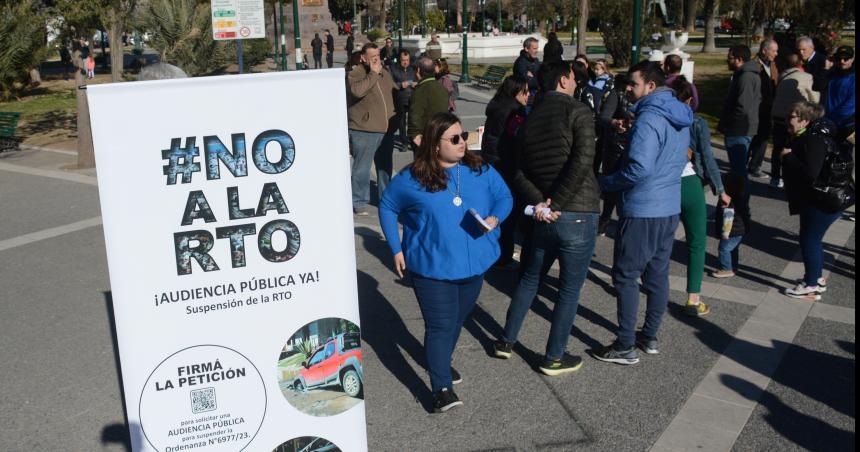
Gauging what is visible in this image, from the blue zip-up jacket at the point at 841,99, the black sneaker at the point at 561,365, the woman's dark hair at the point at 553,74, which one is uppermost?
the woman's dark hair at the point at 553,74

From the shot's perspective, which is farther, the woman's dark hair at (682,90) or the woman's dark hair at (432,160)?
the woman's dark hair at (682,90)

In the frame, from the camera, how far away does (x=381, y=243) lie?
27.1ft

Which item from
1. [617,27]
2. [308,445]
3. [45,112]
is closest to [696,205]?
[308,445]

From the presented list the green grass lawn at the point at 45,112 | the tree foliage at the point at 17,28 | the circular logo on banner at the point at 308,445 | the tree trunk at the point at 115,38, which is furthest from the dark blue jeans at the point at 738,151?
the green grass lawn at the point at 45,112

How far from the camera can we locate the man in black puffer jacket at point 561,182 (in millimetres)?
4691

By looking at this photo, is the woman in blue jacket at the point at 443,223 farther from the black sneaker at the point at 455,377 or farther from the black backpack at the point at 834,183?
the black backpack at the point at 834,183

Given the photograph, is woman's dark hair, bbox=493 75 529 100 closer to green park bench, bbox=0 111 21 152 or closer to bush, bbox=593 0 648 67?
green park bench, bbox=0 111 21 152

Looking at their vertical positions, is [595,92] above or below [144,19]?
below

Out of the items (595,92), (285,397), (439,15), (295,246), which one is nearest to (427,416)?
(285,397)

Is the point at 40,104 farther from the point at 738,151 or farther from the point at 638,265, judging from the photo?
the point at 638,265

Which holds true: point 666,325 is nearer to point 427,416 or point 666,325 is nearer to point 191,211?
point 427,416

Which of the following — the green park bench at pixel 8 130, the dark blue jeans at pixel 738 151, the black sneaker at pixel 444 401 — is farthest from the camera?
the green park bench at pixel 8 130

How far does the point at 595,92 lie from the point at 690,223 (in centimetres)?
279

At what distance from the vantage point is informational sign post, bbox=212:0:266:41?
44.8 ft
